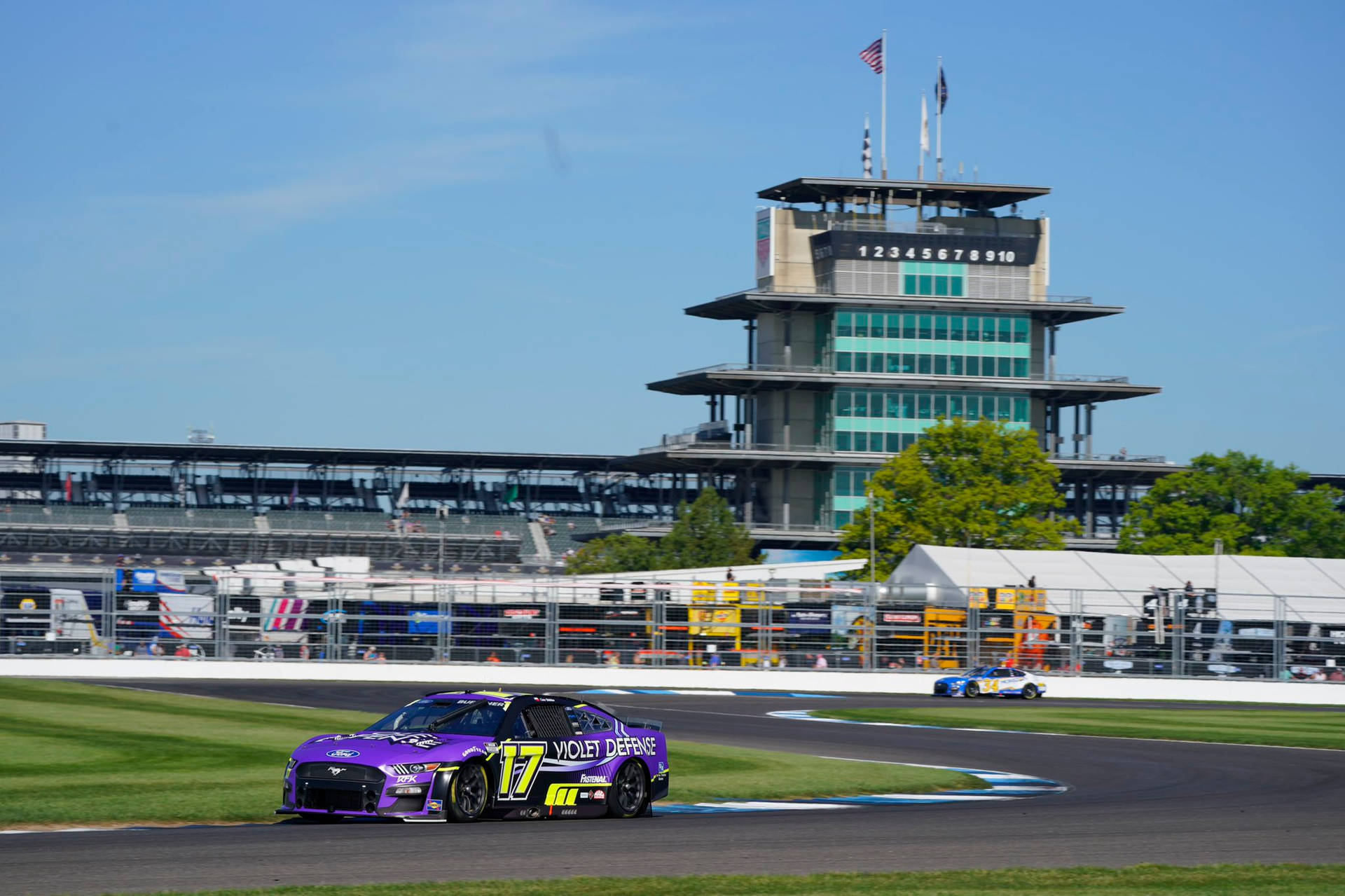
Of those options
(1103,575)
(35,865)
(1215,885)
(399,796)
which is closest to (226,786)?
(399,796)

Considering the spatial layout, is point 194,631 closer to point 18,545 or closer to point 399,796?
point 399,796

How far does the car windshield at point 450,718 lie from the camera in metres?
15.7

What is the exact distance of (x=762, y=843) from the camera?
14.5 m

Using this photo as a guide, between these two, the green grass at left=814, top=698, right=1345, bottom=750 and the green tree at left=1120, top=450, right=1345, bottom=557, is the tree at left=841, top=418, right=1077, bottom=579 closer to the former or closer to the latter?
the green tree at left=1120, top=450, right=1345, bottom=557

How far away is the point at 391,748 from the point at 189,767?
6386mm

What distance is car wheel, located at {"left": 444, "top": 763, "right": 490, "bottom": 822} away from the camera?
15.1 metres

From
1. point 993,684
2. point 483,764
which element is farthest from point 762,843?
point 993,684

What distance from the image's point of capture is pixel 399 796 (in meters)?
14.7

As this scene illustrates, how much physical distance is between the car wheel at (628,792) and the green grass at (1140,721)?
17190mm

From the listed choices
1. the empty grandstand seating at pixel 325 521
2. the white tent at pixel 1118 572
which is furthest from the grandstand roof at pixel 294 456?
the white tent at pixel 1118 572

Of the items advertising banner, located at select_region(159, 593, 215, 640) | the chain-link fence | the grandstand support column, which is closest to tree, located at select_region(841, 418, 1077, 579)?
the grandstand support column

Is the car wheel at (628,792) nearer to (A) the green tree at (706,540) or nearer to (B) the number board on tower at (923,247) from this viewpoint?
(A) the green tree at (706,540)

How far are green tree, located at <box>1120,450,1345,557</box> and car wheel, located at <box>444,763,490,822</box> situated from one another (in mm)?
89620

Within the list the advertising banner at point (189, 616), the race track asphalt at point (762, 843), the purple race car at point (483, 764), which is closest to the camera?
the race track asphalt at point (762, 843)
